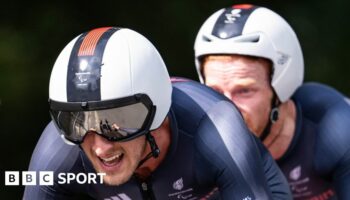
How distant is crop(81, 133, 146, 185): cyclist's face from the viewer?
5117 millimetres

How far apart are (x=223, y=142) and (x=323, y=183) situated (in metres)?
1.46

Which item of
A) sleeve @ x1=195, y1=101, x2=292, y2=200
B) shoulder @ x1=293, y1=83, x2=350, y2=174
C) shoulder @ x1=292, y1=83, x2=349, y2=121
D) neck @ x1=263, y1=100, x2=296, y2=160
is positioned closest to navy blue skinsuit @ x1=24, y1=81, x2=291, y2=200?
sleeve @ x1=195, y1=101, x2=292, y2=200

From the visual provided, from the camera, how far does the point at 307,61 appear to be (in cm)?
991

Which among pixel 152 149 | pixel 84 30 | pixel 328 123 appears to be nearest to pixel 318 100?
pixel 328 123

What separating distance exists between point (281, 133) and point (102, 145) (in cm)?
187

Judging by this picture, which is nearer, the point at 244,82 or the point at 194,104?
the point at 194,104

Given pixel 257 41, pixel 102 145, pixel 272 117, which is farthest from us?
pixel 272 117

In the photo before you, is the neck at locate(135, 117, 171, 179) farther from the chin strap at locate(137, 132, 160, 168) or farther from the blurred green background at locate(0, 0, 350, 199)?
the blurred green background at locate(0, 0, 350, 199)

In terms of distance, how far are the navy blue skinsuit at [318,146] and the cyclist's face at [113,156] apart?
138 centimetres

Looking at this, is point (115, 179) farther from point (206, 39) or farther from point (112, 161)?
point (206, 39)

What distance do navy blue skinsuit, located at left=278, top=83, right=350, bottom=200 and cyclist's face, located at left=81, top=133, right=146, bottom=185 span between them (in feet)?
4.53

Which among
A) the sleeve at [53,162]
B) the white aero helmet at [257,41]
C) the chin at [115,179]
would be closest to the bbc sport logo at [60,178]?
the sleeve at [53,162]

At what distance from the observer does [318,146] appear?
→ 6.41 meters

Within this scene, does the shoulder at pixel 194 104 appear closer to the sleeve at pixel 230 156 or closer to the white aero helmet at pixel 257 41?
the sleeve at pixel 230 156
